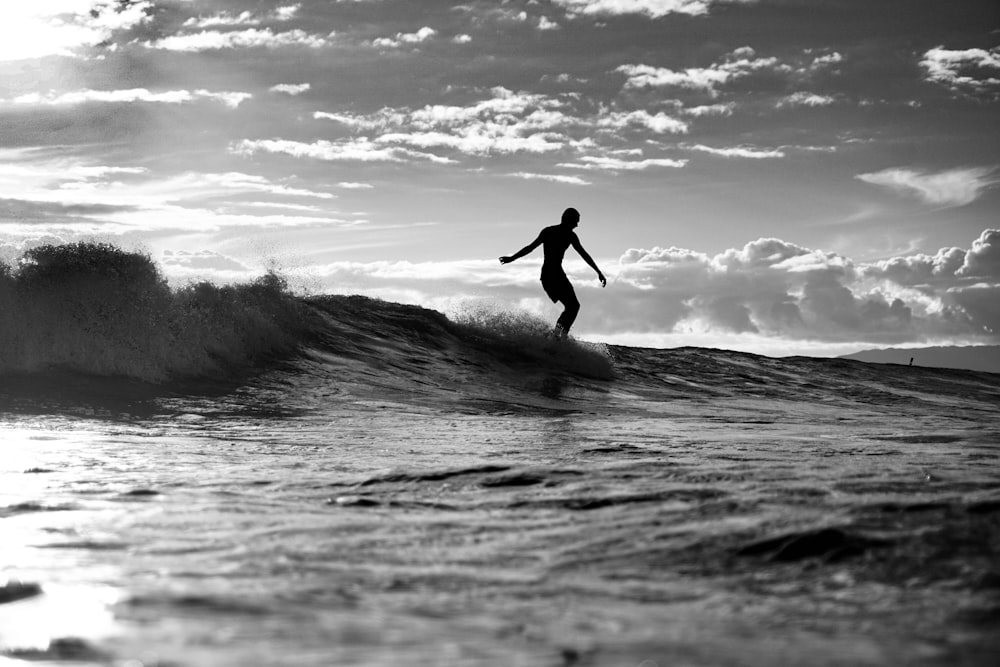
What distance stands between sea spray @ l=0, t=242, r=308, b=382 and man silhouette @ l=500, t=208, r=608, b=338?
441cm

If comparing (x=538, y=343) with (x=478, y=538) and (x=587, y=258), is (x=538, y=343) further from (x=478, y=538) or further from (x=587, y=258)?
(x=478, y=538)

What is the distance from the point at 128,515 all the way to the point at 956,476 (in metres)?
3.78

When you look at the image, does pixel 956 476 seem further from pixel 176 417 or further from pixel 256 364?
pixel 256 364

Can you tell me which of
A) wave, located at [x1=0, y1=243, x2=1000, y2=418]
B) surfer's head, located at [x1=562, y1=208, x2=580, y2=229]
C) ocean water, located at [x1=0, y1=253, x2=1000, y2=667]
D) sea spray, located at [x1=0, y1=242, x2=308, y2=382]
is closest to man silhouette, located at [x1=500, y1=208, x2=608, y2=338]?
surfer's head, located at [x1=562, y1=208, x2=580, y2=229]

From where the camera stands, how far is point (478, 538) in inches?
132

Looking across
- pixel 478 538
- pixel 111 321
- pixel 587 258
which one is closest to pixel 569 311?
pixel 587 258

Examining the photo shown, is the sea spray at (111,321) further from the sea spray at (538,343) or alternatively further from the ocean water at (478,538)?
the sea spray at (538,343)

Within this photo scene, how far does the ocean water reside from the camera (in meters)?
2.06

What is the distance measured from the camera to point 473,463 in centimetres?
548

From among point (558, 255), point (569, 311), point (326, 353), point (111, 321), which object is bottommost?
point (326, 353)

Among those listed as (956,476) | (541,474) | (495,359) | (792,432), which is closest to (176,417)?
(541,474)

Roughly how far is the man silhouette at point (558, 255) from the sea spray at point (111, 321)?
14.5 ft

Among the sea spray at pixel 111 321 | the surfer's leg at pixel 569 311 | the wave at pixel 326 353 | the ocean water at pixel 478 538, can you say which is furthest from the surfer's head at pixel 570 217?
the ocean water at pixel 478 538

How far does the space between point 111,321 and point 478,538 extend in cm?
931
